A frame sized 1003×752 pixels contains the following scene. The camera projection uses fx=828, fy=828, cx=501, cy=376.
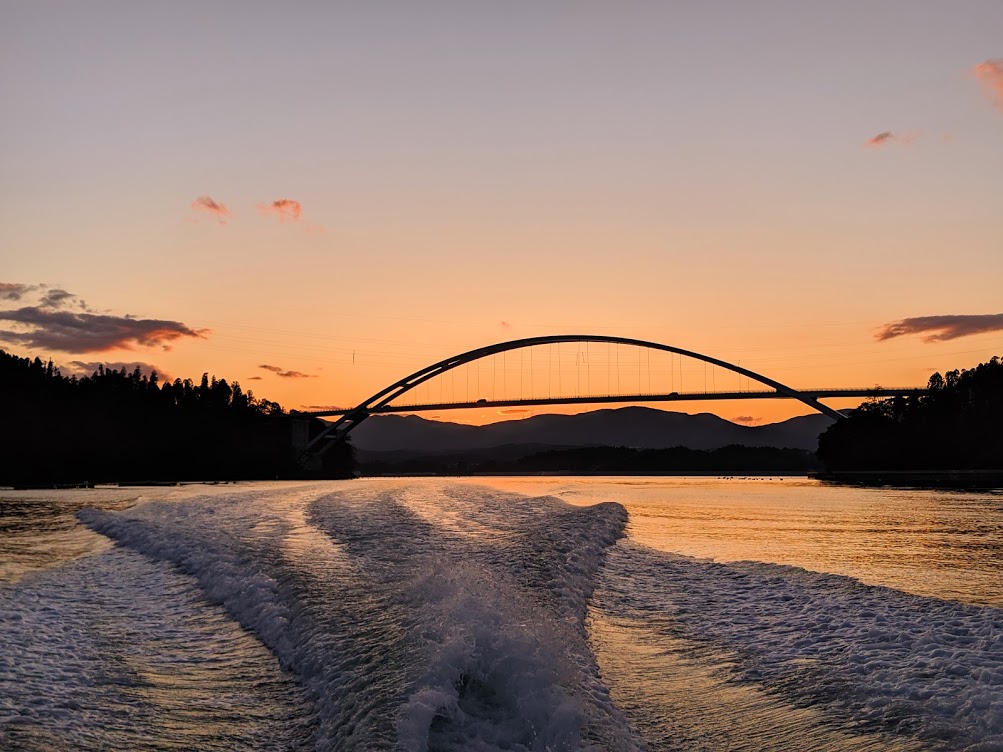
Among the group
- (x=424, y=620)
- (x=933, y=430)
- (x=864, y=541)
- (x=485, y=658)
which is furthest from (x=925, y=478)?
(x=485, y=658)

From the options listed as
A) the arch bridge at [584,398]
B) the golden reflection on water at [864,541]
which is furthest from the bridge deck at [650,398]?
the golden reflection on water at [864,541]

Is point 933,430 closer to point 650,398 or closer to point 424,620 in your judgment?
point 650,398

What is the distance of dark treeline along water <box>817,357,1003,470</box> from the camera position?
266ft

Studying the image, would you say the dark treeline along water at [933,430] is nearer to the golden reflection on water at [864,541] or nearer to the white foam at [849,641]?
the golden reflection on water at [864,541]

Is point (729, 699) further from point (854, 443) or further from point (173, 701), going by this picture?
point (854, 443)

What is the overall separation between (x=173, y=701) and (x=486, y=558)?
21.5ft

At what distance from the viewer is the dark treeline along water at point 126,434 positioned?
82.4m

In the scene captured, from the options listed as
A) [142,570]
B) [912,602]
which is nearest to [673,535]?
[912,602]

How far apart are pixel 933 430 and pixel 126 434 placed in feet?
290

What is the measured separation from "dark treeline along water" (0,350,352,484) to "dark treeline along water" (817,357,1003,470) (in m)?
64.3

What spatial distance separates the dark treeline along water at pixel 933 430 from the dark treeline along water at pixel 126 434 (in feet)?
211

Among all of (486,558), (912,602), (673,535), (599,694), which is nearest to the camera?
(599,694)

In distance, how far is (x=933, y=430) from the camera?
87.4 metres

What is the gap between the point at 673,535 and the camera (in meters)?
18.7
